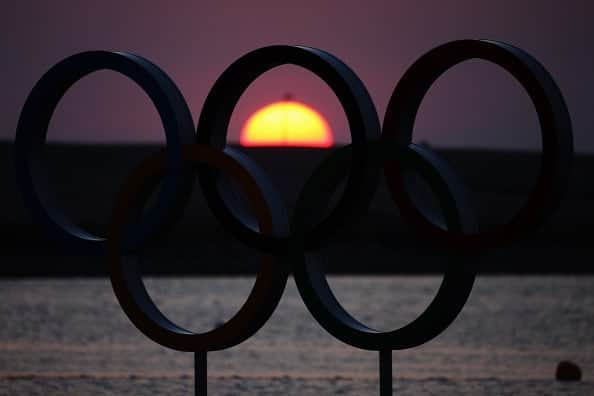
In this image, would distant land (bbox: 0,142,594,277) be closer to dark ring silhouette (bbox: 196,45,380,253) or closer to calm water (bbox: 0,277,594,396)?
calm water (bbox: 0,277,594,396)

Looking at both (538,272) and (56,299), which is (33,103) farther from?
(538,272)

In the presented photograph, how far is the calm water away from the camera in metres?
12.1

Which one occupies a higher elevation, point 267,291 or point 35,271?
point 35,271

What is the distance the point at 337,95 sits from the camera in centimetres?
986

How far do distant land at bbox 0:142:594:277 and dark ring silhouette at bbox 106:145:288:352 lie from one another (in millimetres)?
10547

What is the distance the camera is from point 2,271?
27.9 m

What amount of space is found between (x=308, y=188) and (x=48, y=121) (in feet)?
8.25

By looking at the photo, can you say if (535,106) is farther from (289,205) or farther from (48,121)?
(289,205)

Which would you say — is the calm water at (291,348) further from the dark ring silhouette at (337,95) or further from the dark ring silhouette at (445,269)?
the dark ring silhouette at (337,95)

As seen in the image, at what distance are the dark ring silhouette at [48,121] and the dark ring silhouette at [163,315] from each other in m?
0.15

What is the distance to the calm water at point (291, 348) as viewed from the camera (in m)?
12.1

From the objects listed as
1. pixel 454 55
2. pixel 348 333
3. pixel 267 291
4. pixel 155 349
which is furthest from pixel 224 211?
pixel 155 349

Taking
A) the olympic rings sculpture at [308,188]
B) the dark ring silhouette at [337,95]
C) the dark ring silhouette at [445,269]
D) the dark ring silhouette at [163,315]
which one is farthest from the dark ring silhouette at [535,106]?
the dark ring silhouette at [163,315]

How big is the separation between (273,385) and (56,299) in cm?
975
